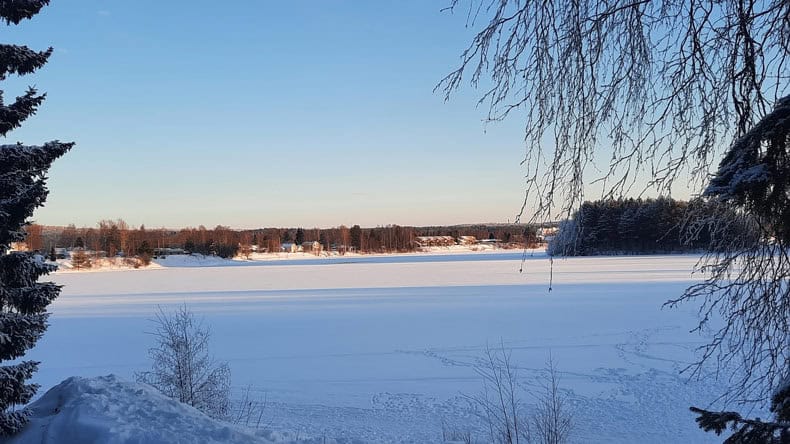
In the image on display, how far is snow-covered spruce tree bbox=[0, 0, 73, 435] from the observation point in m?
4.50

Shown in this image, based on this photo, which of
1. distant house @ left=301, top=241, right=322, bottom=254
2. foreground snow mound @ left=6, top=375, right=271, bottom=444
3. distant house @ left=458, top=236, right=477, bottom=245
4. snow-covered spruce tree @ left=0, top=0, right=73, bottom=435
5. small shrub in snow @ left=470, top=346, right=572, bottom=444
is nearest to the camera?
foreground snow mound @ left=6, top=375, right=271, bottom=444

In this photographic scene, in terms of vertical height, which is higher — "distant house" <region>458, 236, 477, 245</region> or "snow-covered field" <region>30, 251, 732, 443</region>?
"distant house" <region>458, 236, 477, 245</region>

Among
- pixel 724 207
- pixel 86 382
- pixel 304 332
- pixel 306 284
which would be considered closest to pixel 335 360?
pixel 304 332

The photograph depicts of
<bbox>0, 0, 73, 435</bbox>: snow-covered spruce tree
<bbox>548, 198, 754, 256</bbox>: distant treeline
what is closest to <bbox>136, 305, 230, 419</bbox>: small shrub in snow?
<bbox>0, 0, 73, 435</bbox>: snow-covered spruce tree

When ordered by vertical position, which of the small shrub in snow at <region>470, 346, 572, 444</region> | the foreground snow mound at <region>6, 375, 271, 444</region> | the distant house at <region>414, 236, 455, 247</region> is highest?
the distant house at <region>414, 236, 455, 247</region>

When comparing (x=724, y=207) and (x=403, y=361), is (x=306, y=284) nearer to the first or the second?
(x=403, y=361)

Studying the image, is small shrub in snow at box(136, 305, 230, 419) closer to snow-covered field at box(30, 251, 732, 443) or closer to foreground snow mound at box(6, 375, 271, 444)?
snow-covered field at box(30, 251, 732, 443)

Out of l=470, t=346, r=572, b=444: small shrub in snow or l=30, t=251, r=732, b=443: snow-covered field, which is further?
l=30, t=251, r=732, b=443: snow-covered field

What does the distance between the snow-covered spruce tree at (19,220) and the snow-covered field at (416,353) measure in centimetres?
435

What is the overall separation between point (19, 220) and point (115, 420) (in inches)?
80.1

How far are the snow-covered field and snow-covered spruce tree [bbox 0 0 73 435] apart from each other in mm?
4350

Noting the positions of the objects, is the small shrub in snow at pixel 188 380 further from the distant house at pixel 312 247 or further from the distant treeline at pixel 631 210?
the distant house at pixel 312 247

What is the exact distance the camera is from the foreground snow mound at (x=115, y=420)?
3.70 meters

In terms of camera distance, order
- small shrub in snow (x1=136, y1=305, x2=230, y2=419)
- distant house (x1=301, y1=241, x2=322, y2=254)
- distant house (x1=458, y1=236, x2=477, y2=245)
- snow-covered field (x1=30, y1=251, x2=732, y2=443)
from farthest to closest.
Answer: distant house (x1=301, y1=241, x2=322, y2=254), distant house (x1=458, y1=236, x2=477, y2=245), small shrub in snow (x1=136, y1=305, x2=230, y2=419), snow-covered field (x1=30, y1=251, x2=732, y2=443)
